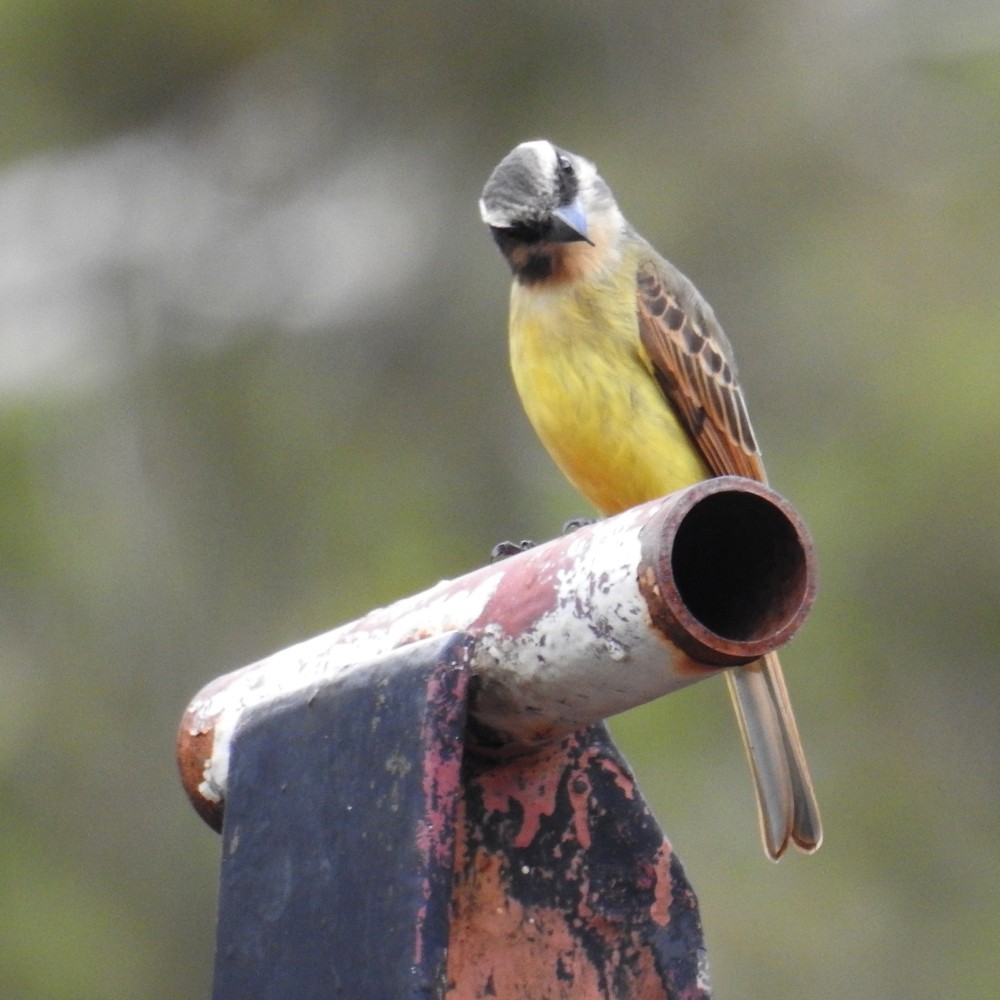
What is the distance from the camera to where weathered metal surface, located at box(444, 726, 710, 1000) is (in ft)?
6.84


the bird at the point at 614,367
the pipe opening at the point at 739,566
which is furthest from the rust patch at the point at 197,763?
the bird at the point at 614,367

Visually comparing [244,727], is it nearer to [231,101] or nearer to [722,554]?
[722,554]

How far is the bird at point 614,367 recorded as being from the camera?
436cm

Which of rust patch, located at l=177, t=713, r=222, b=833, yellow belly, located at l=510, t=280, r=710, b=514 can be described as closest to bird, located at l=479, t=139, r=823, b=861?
yellow belly, located at l=510, t=280, r=710, b=514

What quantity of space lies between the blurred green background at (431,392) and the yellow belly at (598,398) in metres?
3.42

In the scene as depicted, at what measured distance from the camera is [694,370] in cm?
466

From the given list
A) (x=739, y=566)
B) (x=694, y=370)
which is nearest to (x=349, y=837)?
(x=739, y=566)

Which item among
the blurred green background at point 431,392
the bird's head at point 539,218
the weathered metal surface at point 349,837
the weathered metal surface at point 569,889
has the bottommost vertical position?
the blurred green background at point 431,392

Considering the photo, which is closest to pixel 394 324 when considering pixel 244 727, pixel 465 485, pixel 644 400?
pixel 465 485

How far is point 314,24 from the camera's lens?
30.4ft

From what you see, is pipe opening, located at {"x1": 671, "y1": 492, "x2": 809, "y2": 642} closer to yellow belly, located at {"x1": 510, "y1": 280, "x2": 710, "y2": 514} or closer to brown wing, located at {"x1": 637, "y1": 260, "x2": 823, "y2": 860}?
brown wing, located at {"x1": 637, "y1": 260, "x2": 823, "y2": 860}

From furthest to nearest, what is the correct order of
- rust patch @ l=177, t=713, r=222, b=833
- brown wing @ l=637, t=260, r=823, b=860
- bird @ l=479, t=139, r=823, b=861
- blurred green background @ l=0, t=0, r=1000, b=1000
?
blurred green background @ l=0, t=0, r=1000, b=1000 < bird @ l=479, t=139, r=823, b=861 < brown wing @ l=637, t=260, r=823, b=860 < rust patch @ l=177, t=713, r=222, b=833

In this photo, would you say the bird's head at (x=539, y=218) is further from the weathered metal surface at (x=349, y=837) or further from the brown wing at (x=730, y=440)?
the weathered metal surface at (x=349, y=837)

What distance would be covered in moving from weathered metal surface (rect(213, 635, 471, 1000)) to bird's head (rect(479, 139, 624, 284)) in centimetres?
257
